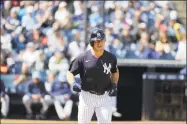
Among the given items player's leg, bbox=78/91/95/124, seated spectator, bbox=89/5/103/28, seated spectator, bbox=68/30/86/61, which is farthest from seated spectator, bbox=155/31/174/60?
player's leg, bbox=78/91/95/124

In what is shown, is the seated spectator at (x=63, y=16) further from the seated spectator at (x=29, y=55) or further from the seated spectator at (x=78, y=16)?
the seated spectator at (x=29, y=55)

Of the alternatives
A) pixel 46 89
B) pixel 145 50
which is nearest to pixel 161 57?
pixel 145 50

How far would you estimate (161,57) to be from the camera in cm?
1177

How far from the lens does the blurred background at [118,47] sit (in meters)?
11.5

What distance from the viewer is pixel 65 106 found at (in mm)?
11445

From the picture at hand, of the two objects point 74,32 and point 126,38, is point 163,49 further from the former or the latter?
point 74,32

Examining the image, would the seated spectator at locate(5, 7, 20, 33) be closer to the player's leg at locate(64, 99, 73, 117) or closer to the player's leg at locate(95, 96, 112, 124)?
the player's leg at locate(64, 99, 73, 117)

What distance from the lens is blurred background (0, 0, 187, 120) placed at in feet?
37.7

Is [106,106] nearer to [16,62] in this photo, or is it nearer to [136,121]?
[136,121]

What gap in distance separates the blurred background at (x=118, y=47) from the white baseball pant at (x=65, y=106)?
0.13 meters

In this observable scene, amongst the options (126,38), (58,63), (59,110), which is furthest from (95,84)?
(126,38)

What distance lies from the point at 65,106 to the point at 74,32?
2.02 meters

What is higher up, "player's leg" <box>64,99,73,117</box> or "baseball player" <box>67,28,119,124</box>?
"baseball player" <box>67,28,119,124</box>

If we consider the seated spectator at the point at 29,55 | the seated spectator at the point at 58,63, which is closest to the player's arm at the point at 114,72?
the seated spectator at the point at 58,63
